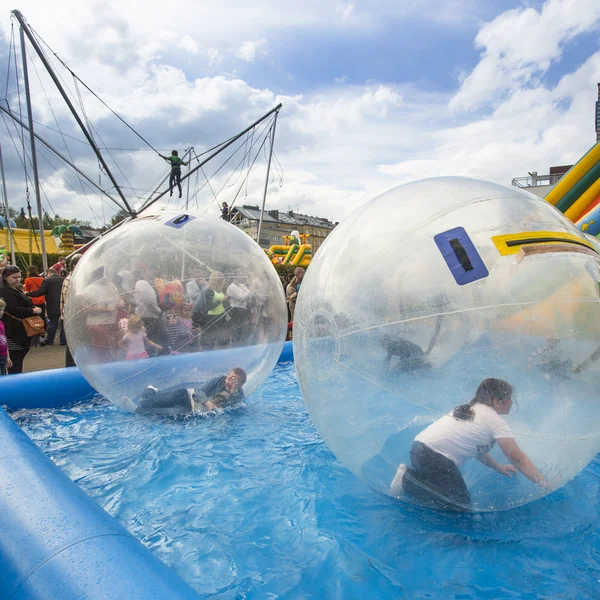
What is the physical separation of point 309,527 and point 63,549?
1.40 metres

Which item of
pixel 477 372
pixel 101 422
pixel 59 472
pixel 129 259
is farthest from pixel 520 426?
pixel 101 422

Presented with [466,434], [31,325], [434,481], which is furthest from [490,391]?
[31,325]

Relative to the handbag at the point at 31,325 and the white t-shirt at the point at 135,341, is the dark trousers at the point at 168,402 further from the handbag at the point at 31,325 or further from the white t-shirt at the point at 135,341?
the handbag at the point at 31,325

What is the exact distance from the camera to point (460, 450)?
250 centimetres

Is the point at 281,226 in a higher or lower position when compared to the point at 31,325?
higher

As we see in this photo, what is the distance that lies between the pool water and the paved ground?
13.2 feet

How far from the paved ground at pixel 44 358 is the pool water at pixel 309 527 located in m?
4.04

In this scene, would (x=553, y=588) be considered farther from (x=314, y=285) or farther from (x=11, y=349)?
(x=11, y=349)

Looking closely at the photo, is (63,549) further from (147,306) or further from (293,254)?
(293,254)

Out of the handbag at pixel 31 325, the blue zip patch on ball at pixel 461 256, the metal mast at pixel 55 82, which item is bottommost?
the handbag at pixel 31 325

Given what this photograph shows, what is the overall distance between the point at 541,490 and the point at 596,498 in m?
0.75

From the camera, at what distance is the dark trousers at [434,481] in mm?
2539

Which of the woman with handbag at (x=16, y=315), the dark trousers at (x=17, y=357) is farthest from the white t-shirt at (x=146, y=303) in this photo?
the dark trousers at (x=17, y=357)

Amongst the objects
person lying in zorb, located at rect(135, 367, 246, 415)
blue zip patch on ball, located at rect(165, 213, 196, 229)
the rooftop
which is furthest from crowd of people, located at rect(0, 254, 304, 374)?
the rooftop
